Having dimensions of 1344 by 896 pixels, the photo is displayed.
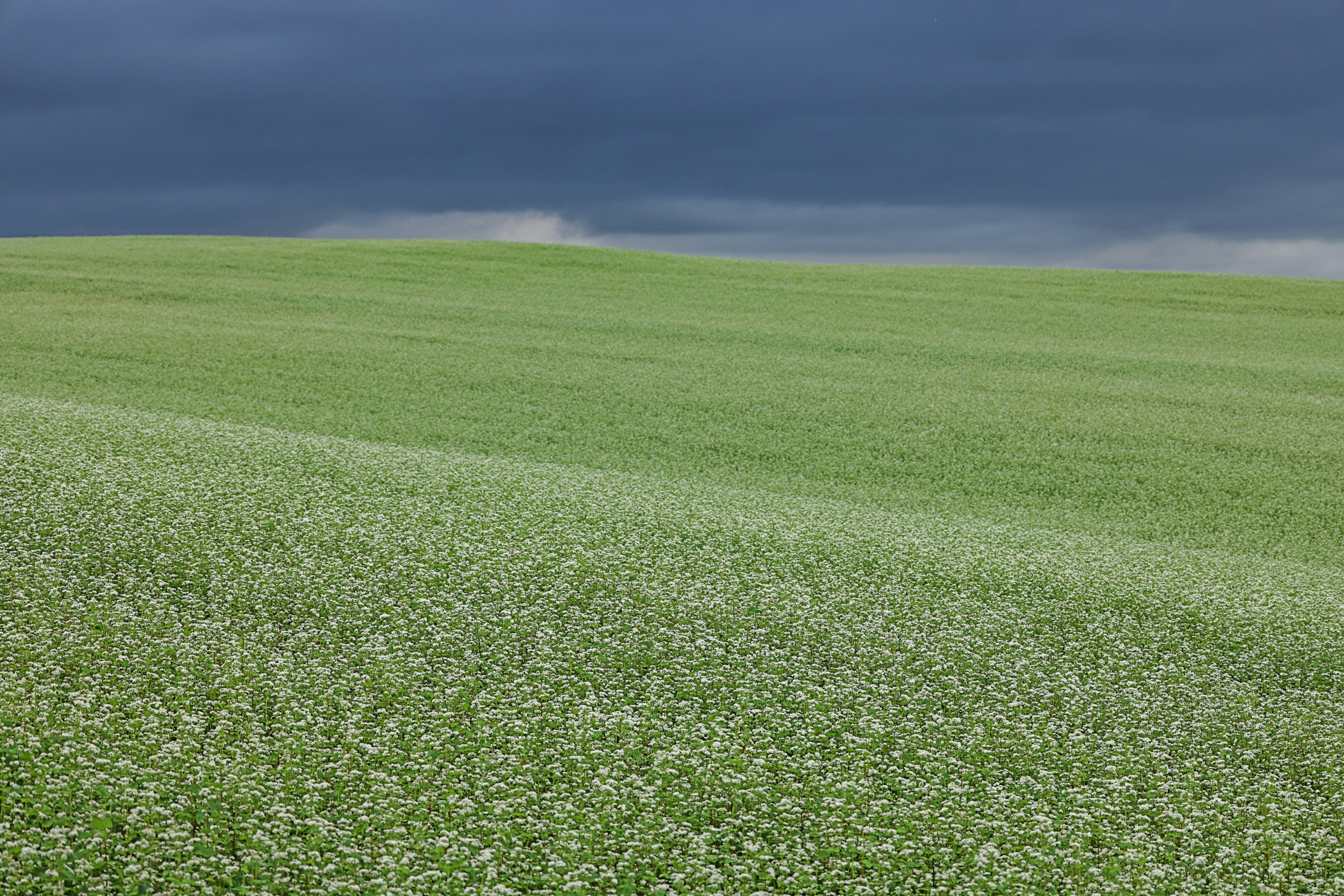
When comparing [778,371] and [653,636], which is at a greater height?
[778,371]

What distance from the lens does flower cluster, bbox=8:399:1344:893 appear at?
5.25 m

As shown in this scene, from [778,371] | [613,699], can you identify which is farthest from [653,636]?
[778,371]

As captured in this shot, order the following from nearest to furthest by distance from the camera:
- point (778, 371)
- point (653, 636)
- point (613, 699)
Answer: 1. point (613, 699)
2. point (653, 636)
3. point (778, 371)

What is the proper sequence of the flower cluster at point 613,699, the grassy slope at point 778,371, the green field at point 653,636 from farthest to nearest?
the grassy slope at point 778,371 < the green field at point 653,636 < the flower cluster at point 613,699

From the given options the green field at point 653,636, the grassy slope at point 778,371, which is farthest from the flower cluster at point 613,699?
the grassy slope at point 778,371

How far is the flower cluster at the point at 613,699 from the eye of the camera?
17.2 ft

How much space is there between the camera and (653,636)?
763cm

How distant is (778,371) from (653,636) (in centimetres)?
1267

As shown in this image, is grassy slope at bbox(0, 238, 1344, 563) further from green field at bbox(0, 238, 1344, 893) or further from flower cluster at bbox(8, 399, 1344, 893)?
flower cluster at bbox(8, 399, 1344, 893)

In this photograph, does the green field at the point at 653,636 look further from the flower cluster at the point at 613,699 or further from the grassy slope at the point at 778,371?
the grassy slope at the point at 778,371

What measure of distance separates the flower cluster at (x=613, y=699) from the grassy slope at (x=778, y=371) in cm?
325

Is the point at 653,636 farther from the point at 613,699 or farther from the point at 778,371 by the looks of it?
the point at 778,371

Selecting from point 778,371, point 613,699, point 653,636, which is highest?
point 778,371

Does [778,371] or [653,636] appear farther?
[778,371]
